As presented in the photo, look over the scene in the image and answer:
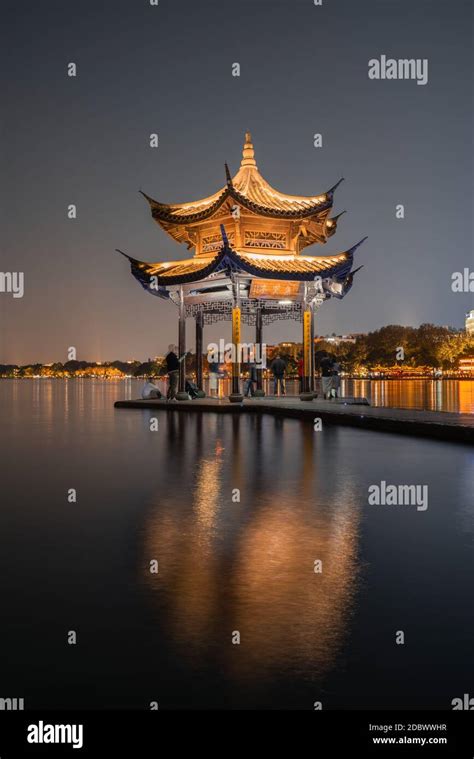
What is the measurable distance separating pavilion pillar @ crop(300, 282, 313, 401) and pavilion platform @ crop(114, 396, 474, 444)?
2.50 metres

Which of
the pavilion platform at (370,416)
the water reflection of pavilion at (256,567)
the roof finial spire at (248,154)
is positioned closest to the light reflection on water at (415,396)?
the pavilion platform at (370,416)

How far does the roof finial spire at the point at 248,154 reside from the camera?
2934cm

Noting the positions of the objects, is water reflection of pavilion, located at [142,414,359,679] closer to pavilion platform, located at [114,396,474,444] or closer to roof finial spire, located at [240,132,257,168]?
pavilion platform, located at [114,396,474,444]

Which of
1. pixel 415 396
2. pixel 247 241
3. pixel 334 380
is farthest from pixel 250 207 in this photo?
pixel 415 396

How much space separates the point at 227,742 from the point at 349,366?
453ft

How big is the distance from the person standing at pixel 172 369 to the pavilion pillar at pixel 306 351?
5.13 metres

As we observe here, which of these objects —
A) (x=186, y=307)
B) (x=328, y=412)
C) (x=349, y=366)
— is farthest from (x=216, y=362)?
(x=349, y=366)

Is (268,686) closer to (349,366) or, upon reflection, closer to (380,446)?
(380,446)

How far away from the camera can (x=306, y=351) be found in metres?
28.3

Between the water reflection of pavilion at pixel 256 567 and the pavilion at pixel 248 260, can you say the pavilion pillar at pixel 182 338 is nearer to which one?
the pavilion at pixel 248 260

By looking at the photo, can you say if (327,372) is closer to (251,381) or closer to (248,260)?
(251,381)

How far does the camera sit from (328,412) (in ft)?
66.3

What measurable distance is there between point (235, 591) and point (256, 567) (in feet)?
2.01

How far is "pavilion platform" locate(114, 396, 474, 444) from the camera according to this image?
15.4m
